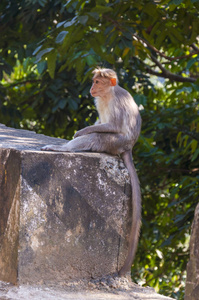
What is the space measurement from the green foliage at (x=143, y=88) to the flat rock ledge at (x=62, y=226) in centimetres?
162

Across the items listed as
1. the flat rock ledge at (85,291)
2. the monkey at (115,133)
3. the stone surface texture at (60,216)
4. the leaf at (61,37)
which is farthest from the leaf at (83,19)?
the flat rock ledge at (85,291)

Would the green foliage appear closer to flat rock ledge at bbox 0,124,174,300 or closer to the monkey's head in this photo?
the monkey's head

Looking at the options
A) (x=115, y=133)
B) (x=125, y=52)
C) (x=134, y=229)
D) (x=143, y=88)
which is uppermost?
(x=125, y=52)

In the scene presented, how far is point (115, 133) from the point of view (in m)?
3.38

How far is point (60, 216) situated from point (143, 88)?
3.92 meters

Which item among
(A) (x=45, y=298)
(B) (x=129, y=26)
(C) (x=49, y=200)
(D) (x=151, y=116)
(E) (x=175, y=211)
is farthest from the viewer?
(E) (x=175, y=211)

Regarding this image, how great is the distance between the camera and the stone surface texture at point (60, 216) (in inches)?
97.0

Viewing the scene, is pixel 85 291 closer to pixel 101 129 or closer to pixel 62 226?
pixel 62 226

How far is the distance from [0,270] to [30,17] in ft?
13.4

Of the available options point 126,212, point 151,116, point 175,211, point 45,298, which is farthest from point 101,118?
point 175,211

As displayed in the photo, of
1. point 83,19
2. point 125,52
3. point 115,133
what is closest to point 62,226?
point 115,133

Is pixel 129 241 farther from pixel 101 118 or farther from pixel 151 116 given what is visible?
pixel 151 116

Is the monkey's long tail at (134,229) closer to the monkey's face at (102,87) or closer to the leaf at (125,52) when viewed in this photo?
the monkey's face at (102,87)

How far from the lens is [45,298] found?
2355 mm
